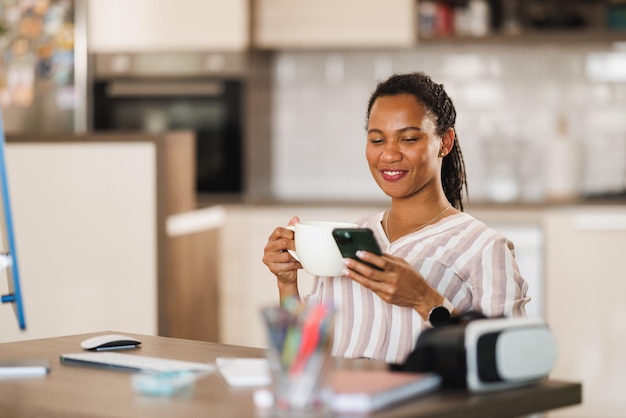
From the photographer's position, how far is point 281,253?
2.13 metres

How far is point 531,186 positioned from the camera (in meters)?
5.38

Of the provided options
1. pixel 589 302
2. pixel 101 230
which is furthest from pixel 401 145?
pixel 589 302

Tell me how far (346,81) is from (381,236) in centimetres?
333

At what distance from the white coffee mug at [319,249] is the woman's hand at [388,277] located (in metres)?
0.06

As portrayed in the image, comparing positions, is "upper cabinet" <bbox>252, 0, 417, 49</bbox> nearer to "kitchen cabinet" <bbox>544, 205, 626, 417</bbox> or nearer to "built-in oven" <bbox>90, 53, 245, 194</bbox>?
"built-in oven" <bbox>90, 53, 245, 194</bbox>

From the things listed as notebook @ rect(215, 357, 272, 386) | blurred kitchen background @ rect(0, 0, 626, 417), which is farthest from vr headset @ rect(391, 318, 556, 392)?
blurred kitchen background @ rect(0, 0, 626, 417)

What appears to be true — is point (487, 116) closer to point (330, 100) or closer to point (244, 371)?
point (330, 100)

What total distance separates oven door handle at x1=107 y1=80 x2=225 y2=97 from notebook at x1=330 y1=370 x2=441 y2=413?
3.69m

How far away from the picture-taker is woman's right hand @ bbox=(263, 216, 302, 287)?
2102 mm

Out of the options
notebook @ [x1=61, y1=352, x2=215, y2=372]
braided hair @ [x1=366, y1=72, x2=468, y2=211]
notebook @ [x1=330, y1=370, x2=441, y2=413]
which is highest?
braided hair @ [x1=366, y1=72, x2=468, y2=211]

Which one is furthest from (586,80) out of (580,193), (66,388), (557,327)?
(66,388)

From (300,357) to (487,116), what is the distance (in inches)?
166

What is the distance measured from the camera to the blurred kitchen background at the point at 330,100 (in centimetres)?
473

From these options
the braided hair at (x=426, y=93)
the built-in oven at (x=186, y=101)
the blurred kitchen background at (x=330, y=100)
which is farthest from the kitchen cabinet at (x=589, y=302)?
the braided hair at (x=426, y=93)
